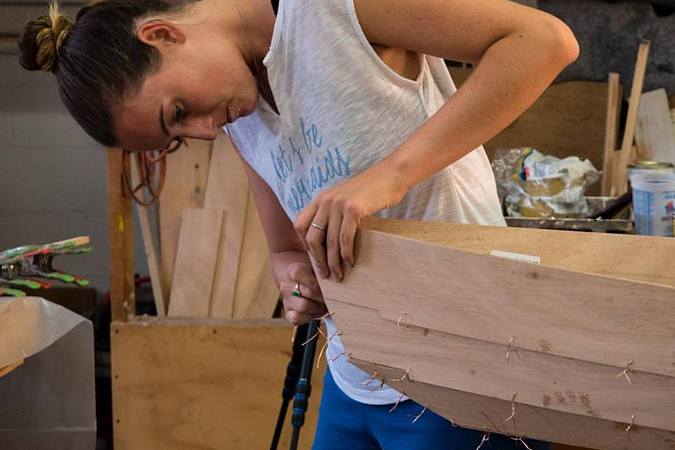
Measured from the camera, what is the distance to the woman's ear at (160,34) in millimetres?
1120

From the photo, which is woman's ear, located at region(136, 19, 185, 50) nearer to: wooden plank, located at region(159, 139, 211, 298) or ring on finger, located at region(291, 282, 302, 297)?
ring on finger, located at region(291, 282, 302, 297)

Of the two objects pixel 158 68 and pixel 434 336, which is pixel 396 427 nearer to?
pixel 434 336

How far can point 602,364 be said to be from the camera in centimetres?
88

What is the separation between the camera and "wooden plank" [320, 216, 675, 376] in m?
0.84

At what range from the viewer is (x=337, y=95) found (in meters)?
1.10

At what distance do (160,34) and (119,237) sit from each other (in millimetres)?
1658

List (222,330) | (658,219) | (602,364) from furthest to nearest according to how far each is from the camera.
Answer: (222,330), (658,219), (602,364)

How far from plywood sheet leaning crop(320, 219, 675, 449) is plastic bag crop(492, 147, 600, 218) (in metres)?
1.43

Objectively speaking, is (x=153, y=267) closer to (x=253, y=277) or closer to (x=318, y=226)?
(x=253, y=277)

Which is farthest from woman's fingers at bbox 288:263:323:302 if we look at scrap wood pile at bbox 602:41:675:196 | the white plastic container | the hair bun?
scrap wood pile at bbox 602:41:675:196

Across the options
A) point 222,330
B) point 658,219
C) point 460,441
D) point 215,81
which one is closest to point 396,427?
point 460,441

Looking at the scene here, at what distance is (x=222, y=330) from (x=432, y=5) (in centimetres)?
189

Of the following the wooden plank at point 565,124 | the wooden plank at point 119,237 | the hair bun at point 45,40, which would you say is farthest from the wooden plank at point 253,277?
the hair bun at point 45,40

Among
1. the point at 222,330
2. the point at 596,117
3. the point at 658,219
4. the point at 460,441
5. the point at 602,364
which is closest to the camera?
the point at 602,364
